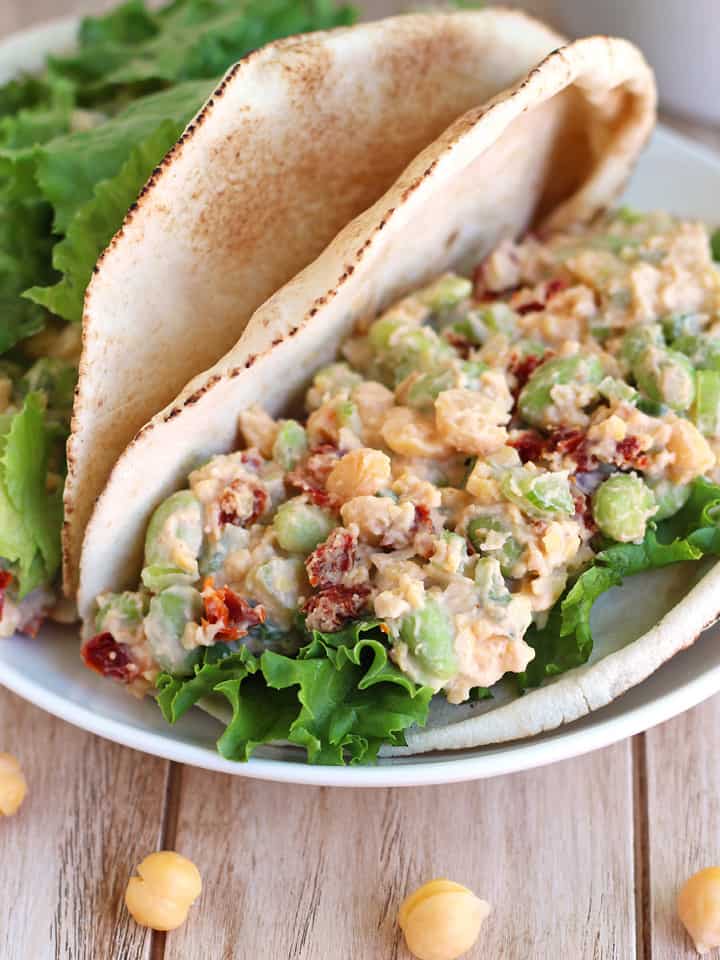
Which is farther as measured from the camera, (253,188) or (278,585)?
(253,188)

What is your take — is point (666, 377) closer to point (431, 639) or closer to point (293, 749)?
point (431, 639)

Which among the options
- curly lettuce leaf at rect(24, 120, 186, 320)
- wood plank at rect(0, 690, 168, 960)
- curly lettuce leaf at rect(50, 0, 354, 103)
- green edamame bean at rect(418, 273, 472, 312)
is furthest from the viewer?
curly lettuce leaf at rect(50, 0, 354, 103)

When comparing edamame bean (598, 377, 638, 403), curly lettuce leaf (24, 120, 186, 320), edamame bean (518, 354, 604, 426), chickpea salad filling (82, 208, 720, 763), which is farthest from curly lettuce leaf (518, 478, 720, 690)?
curly lettuce leaf (24, 120, 186, 320)

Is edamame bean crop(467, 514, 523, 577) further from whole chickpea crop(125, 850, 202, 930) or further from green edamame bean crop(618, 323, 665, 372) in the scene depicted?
whole chickpea crop(125, 850, 202, 930)

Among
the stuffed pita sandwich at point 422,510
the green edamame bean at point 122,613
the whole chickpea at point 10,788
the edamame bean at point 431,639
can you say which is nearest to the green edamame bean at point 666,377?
the stuffed pita sandwich at point 422,510

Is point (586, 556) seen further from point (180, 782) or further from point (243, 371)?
point (180, 782)

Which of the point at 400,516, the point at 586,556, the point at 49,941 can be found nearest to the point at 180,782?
the point at 49,941

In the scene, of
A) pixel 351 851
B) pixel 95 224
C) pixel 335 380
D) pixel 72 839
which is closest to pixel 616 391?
pixel 335 380
